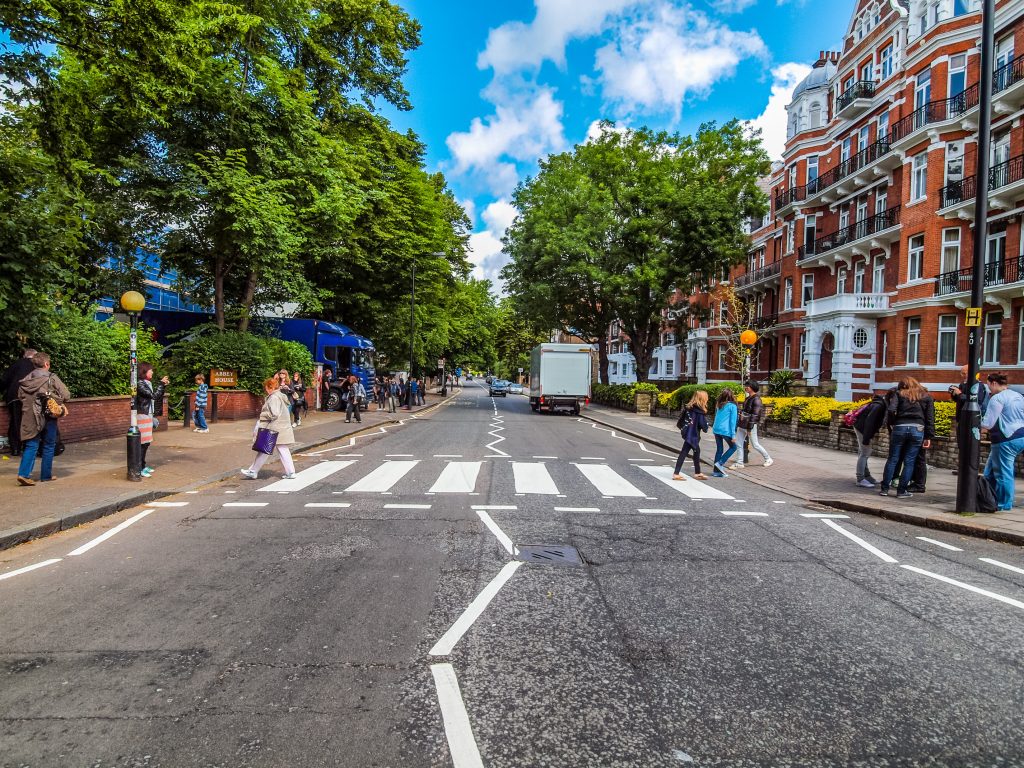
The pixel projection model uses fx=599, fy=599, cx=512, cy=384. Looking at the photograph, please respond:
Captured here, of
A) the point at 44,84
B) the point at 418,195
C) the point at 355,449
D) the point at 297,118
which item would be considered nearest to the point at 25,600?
the point at 44,84

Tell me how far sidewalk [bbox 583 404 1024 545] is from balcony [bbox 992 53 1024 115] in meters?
16.3

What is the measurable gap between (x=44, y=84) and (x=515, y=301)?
31.4 m

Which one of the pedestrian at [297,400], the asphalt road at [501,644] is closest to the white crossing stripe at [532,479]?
the asphalt road at [501,644]

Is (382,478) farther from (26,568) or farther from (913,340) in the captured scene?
(913,340)

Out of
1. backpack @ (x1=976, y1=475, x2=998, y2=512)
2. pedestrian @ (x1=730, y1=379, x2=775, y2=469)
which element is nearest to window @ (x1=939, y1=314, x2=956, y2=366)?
pedestrian @ (x1=730, y1=379, x2=775, y2=469)

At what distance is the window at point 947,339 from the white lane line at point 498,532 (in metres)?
25.0

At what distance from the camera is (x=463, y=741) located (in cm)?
270

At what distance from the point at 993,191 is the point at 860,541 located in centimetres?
2285

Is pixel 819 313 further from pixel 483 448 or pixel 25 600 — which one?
pixel 25 600

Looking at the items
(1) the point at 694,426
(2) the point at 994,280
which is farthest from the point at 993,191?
(1) the point at 694,426

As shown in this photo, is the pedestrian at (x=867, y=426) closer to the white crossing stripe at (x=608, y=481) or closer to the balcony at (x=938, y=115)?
the white crossing stripe at (x=608, y=481)

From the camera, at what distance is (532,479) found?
34.4 feet

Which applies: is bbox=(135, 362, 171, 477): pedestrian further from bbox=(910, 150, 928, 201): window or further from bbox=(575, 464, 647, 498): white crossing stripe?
bbox=(910, 150, 928, 201): window

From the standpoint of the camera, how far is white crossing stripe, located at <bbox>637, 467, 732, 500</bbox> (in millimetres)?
9406
